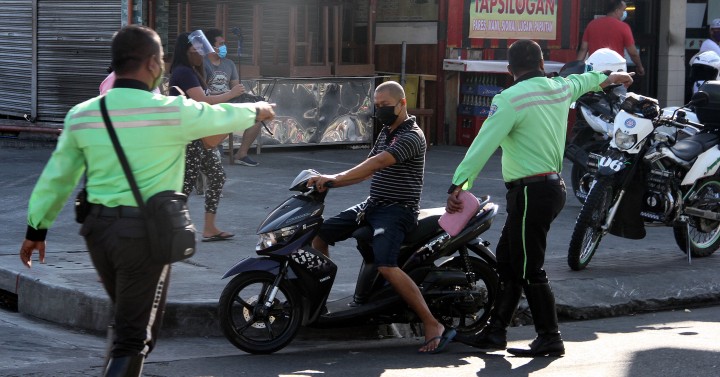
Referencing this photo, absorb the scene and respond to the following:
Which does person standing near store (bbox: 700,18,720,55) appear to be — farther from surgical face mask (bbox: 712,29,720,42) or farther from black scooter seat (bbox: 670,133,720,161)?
black scooter seat (bbox: 670,133,720,161)

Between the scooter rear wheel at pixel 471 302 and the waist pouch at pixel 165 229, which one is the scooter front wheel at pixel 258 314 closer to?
the scooter rear wheel at pixel 471 302

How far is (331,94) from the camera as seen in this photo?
52.2 feet

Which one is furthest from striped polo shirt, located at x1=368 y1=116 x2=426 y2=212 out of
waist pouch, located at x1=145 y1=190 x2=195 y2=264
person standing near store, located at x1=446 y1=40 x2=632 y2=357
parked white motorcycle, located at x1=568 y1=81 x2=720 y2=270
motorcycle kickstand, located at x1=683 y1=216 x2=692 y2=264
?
motorcycle kickstand, located at x1=683 y1=216 x2=692 y2=264

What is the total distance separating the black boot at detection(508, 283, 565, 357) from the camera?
6.92m

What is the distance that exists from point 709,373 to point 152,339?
122 inches

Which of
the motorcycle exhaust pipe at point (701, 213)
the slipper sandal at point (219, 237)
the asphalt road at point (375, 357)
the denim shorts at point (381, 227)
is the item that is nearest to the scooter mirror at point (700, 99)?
the motorcycle exhaust pipe at point (701, 213)

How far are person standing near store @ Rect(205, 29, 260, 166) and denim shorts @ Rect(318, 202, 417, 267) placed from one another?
572 cm

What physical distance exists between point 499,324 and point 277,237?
4.69 ft

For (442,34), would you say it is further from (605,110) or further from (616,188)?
(616,188)

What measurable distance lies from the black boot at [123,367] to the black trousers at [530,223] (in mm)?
2816

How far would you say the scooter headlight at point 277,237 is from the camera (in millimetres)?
6891

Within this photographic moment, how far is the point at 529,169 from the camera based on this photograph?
696cm

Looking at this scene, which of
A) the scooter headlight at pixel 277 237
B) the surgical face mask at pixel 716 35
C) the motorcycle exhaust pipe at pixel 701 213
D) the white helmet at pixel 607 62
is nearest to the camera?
the scooter headlight at pixel 277 237

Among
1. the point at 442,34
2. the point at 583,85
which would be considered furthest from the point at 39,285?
the point at 442,34
